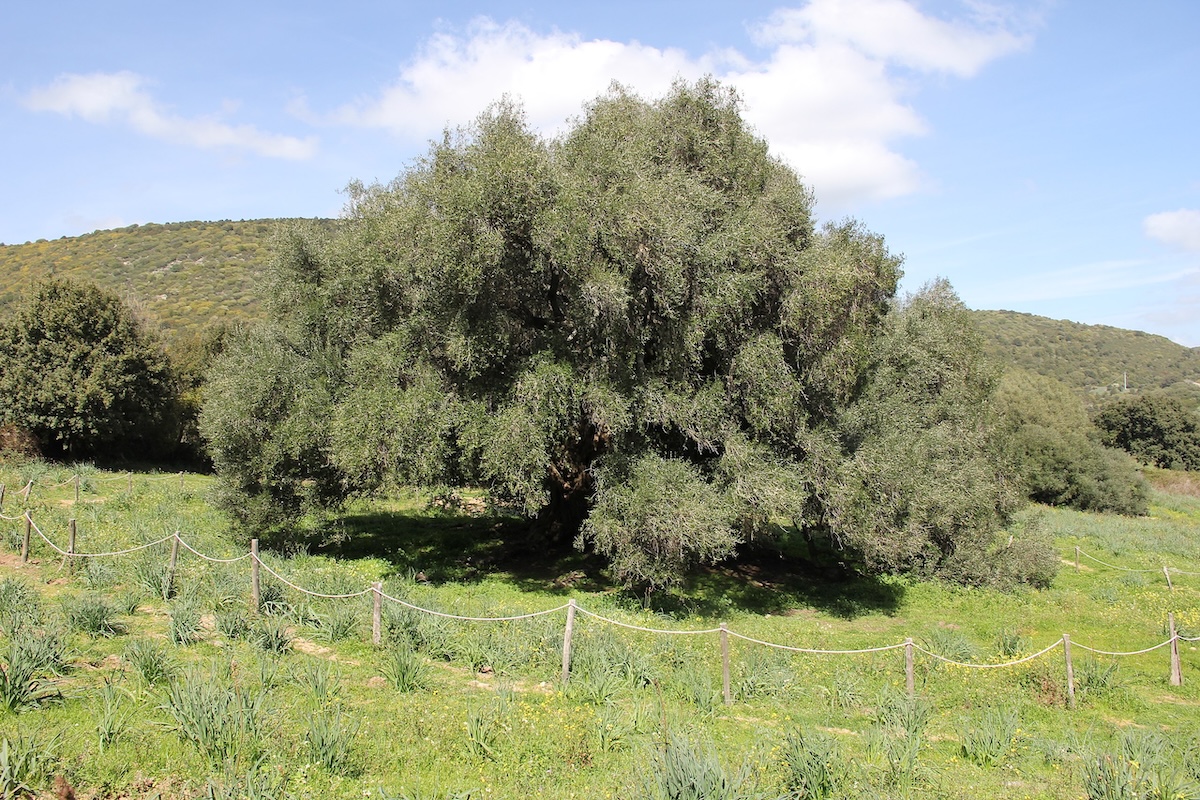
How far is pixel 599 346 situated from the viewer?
15.7 m

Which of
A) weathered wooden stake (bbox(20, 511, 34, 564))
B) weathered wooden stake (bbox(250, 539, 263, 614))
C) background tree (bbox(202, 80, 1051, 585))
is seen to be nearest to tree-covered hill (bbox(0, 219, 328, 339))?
background tree (bbox(202, 80, 1051, 585))

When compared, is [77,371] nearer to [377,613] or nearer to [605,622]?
[377,613]

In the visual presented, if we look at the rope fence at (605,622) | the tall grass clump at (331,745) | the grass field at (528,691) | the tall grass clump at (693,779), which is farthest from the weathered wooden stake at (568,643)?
the tall grass clump at (693,779)

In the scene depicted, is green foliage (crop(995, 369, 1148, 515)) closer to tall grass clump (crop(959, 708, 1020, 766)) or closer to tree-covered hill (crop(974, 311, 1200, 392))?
tall grass clump (crop(959, 708, 1020, 766))

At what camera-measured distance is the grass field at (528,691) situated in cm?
636

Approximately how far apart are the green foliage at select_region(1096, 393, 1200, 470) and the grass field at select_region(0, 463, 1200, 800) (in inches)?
2443

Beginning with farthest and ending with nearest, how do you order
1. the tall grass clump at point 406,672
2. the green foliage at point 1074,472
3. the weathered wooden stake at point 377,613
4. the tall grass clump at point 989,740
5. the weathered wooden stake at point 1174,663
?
1. the green foliage at point 1074,472
2. the weathered wooden stake at point 1174,663
3. the weathered wooden stake at point 377,613
4. the tall grass clump at point 406,672
5. the tall grass clump at point 989,740

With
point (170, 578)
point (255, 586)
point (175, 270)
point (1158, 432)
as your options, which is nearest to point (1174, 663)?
point (255, 586)

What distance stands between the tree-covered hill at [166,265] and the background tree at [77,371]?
21.1 metres

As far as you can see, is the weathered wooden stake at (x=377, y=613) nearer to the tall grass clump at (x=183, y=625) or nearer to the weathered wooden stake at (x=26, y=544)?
the tall grass clump at (x=183, y=625)

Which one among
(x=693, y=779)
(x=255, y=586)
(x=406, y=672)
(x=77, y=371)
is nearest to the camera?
(x=693, y=779)

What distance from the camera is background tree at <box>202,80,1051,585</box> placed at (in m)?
14.9

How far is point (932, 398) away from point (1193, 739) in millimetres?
15690

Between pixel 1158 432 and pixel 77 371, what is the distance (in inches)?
3293
